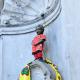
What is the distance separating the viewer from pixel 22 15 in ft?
14.4

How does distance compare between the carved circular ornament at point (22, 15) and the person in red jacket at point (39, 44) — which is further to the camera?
the carved circular ornament at point (22, 15)

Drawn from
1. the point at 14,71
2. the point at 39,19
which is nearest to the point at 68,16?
the point at 39,19

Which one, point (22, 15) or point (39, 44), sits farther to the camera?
point (22, 15)

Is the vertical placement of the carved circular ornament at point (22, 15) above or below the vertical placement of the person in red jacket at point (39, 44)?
above

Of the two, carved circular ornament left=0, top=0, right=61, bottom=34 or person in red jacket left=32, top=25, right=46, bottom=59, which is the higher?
carved circular ornament left=0, top=0, right=61, bottom=34

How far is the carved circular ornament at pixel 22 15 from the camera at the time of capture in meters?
4.21

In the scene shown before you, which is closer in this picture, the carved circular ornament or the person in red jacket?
the person in red jacket

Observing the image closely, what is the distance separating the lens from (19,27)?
4.32 metres

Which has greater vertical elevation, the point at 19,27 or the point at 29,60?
the point at 19,27

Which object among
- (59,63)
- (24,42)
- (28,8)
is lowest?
(59,63)

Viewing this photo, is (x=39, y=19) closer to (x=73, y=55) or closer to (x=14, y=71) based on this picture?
(x=14, y=71)

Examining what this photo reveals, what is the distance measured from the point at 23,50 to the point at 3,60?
10.6 inches

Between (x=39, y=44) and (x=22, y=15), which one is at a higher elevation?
(x=22, y=15)

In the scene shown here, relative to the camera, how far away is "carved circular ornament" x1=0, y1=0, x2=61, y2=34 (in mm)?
4215
